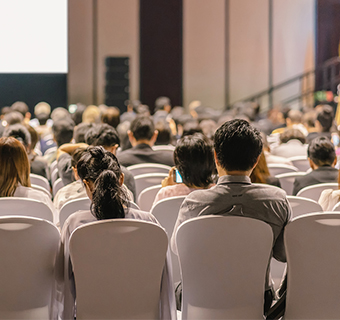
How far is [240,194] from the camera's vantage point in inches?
102

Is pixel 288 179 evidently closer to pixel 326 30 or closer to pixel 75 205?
pixel 75 205

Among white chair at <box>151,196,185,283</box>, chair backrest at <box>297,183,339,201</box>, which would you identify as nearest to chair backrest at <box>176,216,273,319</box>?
white chair at <box>151,196,185,283</box>

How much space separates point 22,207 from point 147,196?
1037mm

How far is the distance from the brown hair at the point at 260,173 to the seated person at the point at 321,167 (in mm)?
496

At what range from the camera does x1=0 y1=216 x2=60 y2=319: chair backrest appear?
241 cm

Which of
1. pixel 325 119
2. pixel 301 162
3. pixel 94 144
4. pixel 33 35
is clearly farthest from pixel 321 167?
pixel 33 35

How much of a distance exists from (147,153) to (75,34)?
37.9 ft

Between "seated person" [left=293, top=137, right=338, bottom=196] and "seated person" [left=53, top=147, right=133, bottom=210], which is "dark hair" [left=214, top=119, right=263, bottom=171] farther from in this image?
"seated person" [left=293, top=137, right=338, bottom=196]

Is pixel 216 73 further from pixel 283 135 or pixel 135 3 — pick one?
pixel 283 135

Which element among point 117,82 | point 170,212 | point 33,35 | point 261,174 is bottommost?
point 170,212

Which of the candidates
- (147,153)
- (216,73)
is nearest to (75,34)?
(216,73)

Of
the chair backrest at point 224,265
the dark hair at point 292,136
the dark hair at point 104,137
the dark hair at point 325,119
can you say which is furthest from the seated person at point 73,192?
the dark hair at point 325,119

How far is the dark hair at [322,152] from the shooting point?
175 inches

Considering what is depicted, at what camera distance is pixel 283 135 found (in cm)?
720
